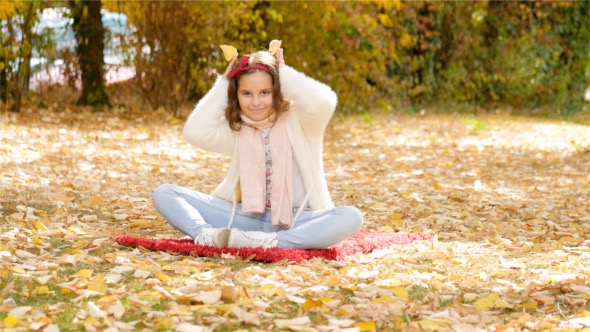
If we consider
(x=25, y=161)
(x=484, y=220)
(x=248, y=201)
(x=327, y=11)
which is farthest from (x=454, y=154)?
(x=248, y=201)

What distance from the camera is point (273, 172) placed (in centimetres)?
393

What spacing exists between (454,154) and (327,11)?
9.41 feet

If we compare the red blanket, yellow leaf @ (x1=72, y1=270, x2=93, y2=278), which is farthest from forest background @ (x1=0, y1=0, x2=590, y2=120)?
yellow leaf @ (x1=72, y1=270, x2=93, y2=278)

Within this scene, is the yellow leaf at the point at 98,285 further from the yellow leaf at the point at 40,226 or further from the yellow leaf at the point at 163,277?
the yellow leaf at the point at 40,226

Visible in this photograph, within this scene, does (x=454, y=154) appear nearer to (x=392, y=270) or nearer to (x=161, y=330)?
(x=392, y=270)

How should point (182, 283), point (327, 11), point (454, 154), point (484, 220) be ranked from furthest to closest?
point (327, 11), point (454, 154), point (484, 220), point (182, 283)

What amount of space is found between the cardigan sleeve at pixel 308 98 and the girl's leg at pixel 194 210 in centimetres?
51

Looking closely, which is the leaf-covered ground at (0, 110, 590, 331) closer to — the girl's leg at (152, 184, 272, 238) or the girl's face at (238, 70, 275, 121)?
the girl's leg at (152, 184, 272, 238)

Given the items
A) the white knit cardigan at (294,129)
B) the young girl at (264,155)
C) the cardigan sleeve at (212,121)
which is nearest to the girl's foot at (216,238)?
the young girl at (264,155)

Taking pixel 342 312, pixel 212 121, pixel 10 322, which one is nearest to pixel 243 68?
pixel 212 121

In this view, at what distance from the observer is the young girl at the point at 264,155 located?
3834 mm

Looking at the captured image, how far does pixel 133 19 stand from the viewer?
9.91 metres

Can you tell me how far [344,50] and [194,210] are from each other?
8.09m

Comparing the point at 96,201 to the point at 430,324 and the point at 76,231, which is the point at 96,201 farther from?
the point at 430,324
